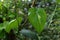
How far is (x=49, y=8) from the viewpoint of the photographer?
1858 mm

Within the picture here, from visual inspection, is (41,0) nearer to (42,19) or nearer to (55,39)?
(55,39)

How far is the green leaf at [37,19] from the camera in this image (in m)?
0.81

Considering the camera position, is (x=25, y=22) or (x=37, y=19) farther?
(x=25, y=22)

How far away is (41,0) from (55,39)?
2.37 ft

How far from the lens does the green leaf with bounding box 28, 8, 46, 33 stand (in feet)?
2.66

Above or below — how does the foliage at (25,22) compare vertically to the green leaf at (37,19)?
above

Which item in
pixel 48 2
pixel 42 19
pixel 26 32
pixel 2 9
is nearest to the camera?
pixel 42 19

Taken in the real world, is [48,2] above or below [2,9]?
above

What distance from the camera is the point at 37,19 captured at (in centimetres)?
84

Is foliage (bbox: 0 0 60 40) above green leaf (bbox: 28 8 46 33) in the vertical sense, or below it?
above

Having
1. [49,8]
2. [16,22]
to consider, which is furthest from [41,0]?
[16,22]

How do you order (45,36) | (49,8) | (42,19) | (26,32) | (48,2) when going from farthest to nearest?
(48,2), (49,8), (45,36), (26,32), (42,19)

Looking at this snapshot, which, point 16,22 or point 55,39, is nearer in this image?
point 16,22

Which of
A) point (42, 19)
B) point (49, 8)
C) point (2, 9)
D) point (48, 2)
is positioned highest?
point (48, 2)
